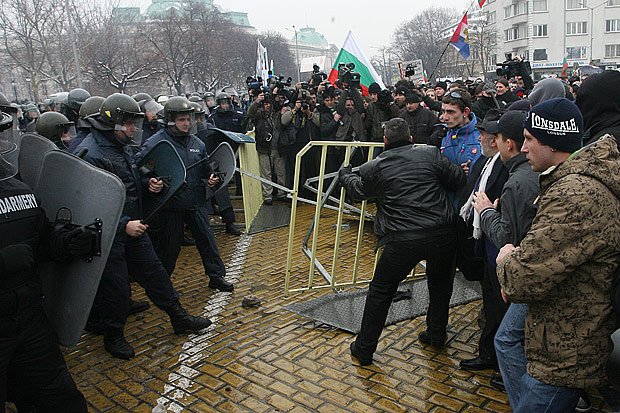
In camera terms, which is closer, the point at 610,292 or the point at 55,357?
the point at 610,292

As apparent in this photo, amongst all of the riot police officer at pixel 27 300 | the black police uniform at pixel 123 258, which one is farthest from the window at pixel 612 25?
the riot police officer at pixel 27 300

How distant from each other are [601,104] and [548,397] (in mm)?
1793

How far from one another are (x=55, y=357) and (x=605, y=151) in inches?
108

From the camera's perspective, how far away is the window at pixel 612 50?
202 ft

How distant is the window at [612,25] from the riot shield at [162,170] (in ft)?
228

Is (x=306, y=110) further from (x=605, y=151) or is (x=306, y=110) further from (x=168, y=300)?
(x=605, y=151)

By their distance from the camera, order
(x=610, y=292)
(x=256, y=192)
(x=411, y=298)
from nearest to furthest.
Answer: (x=610, y=292), (x=411, y=298), (x=256, y=192)

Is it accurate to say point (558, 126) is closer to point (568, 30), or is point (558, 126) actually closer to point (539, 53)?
point (539, 53)

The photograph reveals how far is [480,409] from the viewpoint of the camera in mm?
3387

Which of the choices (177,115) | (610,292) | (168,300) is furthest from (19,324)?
(177,115)

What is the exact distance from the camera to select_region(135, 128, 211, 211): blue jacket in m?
5.28

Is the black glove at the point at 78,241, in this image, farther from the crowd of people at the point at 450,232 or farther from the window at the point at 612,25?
the window at the point at 612,25

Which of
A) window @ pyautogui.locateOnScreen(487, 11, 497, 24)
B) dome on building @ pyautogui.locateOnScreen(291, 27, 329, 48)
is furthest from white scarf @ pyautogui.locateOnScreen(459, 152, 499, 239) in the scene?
dome on building @ pyautogui.locateOnScreen(291, 27, 329, 48)

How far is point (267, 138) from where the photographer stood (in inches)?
376
